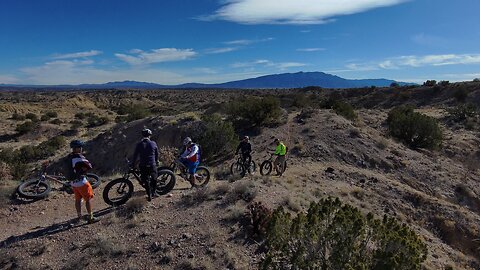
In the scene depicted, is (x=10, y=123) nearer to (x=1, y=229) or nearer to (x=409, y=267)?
(x=1, y=229)

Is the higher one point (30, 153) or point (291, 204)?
point (291, 204)

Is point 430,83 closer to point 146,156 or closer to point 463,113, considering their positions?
point 463,113

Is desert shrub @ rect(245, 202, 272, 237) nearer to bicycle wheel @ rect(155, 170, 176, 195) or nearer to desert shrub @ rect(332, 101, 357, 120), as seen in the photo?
bicycle wheel @ rect(155, 170, 176, 195)

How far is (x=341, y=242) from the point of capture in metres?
6.00

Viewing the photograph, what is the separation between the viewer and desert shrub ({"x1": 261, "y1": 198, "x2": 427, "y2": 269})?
18.4 feet

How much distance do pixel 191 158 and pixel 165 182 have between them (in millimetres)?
1051

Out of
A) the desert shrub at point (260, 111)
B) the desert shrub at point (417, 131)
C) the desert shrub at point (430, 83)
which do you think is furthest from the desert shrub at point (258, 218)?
the desert shrub at point (430, 83)

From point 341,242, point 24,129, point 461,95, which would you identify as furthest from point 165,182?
point 461,95

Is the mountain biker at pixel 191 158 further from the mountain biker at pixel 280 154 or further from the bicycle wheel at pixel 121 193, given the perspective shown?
the mountain biker at pixel 280 154

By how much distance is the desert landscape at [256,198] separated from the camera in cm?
795

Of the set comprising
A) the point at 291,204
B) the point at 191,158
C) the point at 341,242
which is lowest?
the point at 291,204

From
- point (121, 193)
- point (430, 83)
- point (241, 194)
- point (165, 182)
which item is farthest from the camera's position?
point (430, 83)

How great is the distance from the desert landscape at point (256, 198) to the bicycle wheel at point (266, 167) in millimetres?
397

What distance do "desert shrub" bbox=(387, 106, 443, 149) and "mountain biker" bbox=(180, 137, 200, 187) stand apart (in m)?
16.0
